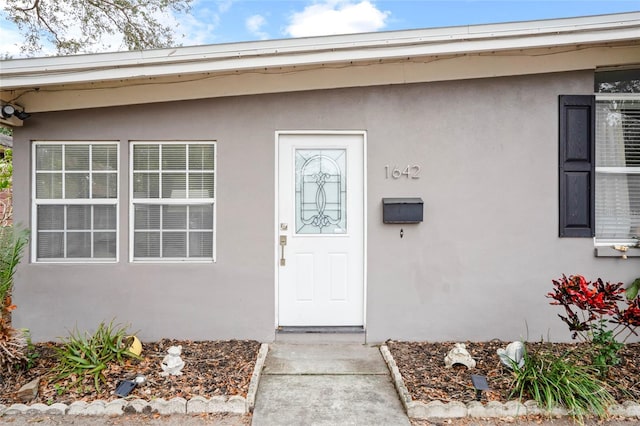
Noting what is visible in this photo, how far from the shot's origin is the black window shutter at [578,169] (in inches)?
159

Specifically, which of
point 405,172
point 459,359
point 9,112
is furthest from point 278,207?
point 9,112

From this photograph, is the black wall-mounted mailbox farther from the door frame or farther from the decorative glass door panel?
the decorative glass door panel

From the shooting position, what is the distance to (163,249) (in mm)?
4129

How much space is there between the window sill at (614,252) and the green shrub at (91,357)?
15.8ft

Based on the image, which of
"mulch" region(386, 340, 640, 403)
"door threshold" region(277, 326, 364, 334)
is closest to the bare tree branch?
"door threshold" region(277, 326, 364, 334)

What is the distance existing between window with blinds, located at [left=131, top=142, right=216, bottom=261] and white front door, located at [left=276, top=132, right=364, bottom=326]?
2.70 feet

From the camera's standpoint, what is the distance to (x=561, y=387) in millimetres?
2877

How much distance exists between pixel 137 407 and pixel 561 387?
321cm

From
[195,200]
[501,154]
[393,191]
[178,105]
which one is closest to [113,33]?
[178,105]

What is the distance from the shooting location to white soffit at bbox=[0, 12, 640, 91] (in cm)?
354

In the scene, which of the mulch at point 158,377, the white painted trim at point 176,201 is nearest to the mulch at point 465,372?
the mulch at point 158,377

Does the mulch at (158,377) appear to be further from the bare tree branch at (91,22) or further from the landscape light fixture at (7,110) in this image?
the bare tree branch at (91,22)

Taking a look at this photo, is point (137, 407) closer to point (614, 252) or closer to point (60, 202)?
point (60, 202)

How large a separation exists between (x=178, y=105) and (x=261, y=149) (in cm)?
100
